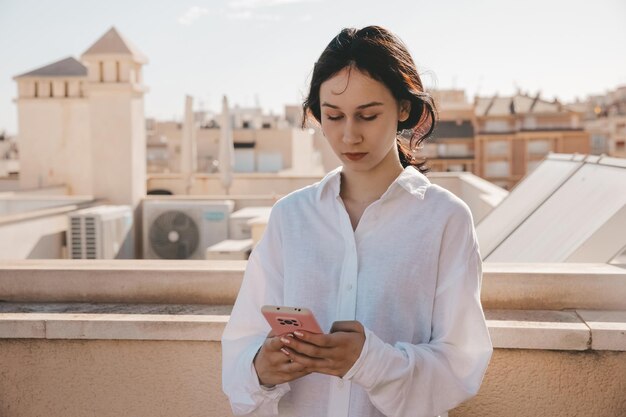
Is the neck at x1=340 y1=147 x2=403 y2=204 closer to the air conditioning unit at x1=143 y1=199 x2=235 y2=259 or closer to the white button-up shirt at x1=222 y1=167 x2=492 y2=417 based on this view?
the white button-up shirt at x1=222 y1=167 x2=492 y2=417

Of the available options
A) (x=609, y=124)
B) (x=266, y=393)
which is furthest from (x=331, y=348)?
(x=609, y=124)

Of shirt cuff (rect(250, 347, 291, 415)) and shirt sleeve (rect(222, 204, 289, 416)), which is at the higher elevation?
shirt sleeve (rect(222, 204, 289, 416))

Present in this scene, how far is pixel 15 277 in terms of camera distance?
259cm

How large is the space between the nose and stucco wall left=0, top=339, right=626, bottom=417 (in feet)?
3.34

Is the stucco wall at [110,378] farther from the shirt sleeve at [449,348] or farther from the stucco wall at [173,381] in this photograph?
the shirt sleeve at [449,348]

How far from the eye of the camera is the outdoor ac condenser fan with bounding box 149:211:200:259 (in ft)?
31.5

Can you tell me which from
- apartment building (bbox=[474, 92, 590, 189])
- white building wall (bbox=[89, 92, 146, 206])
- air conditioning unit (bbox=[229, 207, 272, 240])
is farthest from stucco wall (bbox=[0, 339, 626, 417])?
apartment building (bbox=[474, 92, 590, 189])

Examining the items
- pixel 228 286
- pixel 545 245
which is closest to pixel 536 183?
pixel 545 245

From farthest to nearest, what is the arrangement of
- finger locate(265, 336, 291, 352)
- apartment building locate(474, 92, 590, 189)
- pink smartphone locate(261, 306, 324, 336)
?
apartment building locate(474, 92, 590, 189), finger locate(265, 336, 291, 352), pink smartphone locate(261, 306, 324, 336)

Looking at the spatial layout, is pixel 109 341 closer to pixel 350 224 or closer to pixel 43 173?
pixel 350 224

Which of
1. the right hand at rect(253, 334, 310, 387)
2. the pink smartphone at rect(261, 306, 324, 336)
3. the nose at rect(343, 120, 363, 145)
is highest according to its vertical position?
the nose at rect(343, 120, 363, 145)

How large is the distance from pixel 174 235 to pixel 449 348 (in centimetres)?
841

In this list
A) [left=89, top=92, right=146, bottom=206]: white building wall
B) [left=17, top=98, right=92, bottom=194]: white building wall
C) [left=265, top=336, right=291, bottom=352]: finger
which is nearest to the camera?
[left=265, top=336, right=291, bottom=352]: finger

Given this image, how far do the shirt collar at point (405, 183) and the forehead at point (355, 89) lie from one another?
7.3 inches
